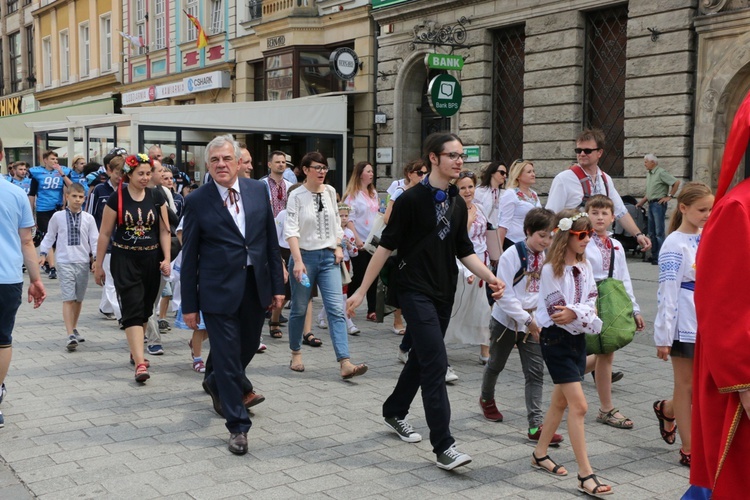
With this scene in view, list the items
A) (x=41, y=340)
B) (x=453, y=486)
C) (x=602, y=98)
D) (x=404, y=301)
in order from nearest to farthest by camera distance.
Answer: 1. (x=453, y=486)
2. (x=404, y=301)
3. (x=41, y=340)
4. (x=602, y=98)

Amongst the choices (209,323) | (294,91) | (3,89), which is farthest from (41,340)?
(3,89)

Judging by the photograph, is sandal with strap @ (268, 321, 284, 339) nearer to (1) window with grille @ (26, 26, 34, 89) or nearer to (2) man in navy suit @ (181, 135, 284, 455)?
(2) man in navy suit @ (181, 135, 284, 455)

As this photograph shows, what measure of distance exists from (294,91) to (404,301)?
19832 mm

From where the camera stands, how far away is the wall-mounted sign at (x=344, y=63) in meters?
22.3

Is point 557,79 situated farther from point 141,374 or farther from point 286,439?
point 286,439

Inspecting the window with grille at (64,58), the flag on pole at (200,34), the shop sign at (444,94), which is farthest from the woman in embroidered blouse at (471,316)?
the window with grille at (64,58)

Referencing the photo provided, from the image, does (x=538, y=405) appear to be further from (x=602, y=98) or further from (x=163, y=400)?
(x=602, y=98)

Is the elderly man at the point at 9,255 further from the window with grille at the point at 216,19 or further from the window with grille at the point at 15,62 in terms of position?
the window with grille at the point at 15,62

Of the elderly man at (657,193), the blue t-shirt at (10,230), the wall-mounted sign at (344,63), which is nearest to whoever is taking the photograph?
the blue t-shirt at (10,230)

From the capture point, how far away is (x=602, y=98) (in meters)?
16.7

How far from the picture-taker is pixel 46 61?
4478cm

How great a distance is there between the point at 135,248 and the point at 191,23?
2586 cm

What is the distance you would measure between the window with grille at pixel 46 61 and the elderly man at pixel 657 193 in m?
37.6

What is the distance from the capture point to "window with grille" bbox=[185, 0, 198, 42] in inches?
1211
